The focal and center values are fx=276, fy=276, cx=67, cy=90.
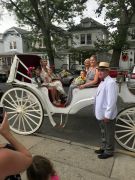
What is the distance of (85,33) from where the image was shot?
4394cm

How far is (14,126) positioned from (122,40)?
17023 millimetres

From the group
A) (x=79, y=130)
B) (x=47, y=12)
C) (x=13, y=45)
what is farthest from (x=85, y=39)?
(x=79, y=130)

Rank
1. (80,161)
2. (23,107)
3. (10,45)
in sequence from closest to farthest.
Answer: (80,161) < (23,107) < (10,45)

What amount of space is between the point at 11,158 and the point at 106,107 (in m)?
3.19

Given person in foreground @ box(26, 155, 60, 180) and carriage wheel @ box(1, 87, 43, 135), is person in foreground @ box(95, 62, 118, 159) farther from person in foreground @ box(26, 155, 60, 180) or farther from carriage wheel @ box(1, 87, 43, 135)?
person in foreground @ box(26, 155, 60, 180)

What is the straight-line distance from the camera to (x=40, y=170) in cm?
214

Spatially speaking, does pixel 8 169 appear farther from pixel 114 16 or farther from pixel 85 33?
pixel 85 33

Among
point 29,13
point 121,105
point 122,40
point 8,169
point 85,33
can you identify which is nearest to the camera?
point 8,169

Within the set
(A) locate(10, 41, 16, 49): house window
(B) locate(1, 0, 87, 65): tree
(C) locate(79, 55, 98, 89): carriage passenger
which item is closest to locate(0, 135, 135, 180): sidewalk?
(C) locate(79, 55, 98, 89): carriage passenger

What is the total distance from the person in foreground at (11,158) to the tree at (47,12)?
1853cm

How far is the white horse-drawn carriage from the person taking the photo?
535 cm

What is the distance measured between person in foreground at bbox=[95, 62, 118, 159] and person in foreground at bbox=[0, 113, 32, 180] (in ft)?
9.56

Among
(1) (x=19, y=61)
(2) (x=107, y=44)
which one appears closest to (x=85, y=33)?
(2) (x=107, y=44)

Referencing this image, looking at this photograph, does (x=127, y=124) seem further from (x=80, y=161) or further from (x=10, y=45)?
(x=10, y=45)
